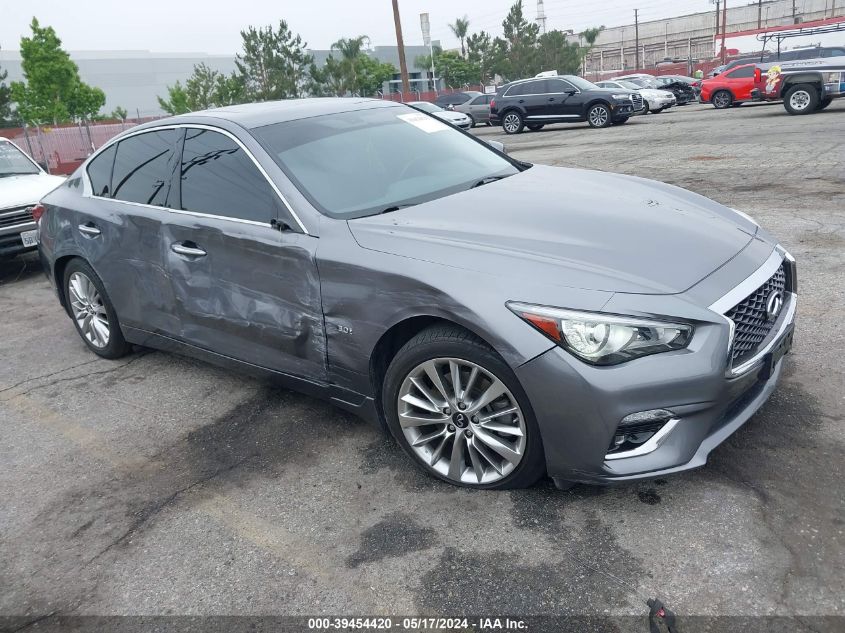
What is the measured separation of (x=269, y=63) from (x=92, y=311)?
48.8m

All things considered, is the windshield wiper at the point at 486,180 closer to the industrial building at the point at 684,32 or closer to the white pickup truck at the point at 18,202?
the white pickup truck at the point at 18,202

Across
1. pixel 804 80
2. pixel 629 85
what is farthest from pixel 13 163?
pixel 629 85

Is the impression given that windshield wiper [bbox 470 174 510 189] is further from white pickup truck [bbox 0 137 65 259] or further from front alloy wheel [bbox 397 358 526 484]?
white pickup truck [bbox 0 137 65 259]

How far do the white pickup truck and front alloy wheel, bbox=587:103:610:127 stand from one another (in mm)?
16203

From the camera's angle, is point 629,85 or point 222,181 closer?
point 222,181

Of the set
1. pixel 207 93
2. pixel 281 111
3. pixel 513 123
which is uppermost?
pixel 207 93

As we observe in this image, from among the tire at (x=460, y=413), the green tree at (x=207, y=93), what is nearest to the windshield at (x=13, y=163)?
the tire at (x=460, y=413)

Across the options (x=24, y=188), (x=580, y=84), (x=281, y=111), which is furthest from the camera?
(x=580, y=84)

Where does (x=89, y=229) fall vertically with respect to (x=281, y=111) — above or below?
below

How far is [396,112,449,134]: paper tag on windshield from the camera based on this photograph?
4438 millimetres

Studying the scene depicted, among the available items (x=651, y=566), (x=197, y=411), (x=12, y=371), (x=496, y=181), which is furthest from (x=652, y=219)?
(x=12, y=371)

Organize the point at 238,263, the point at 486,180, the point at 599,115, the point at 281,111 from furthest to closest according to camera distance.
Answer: the point at 599,115 → the point at 281,111 → the point at 486,180 → the point at 238,263

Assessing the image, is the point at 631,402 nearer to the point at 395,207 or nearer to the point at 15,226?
the point at 395,207

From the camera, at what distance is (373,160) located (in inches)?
154
